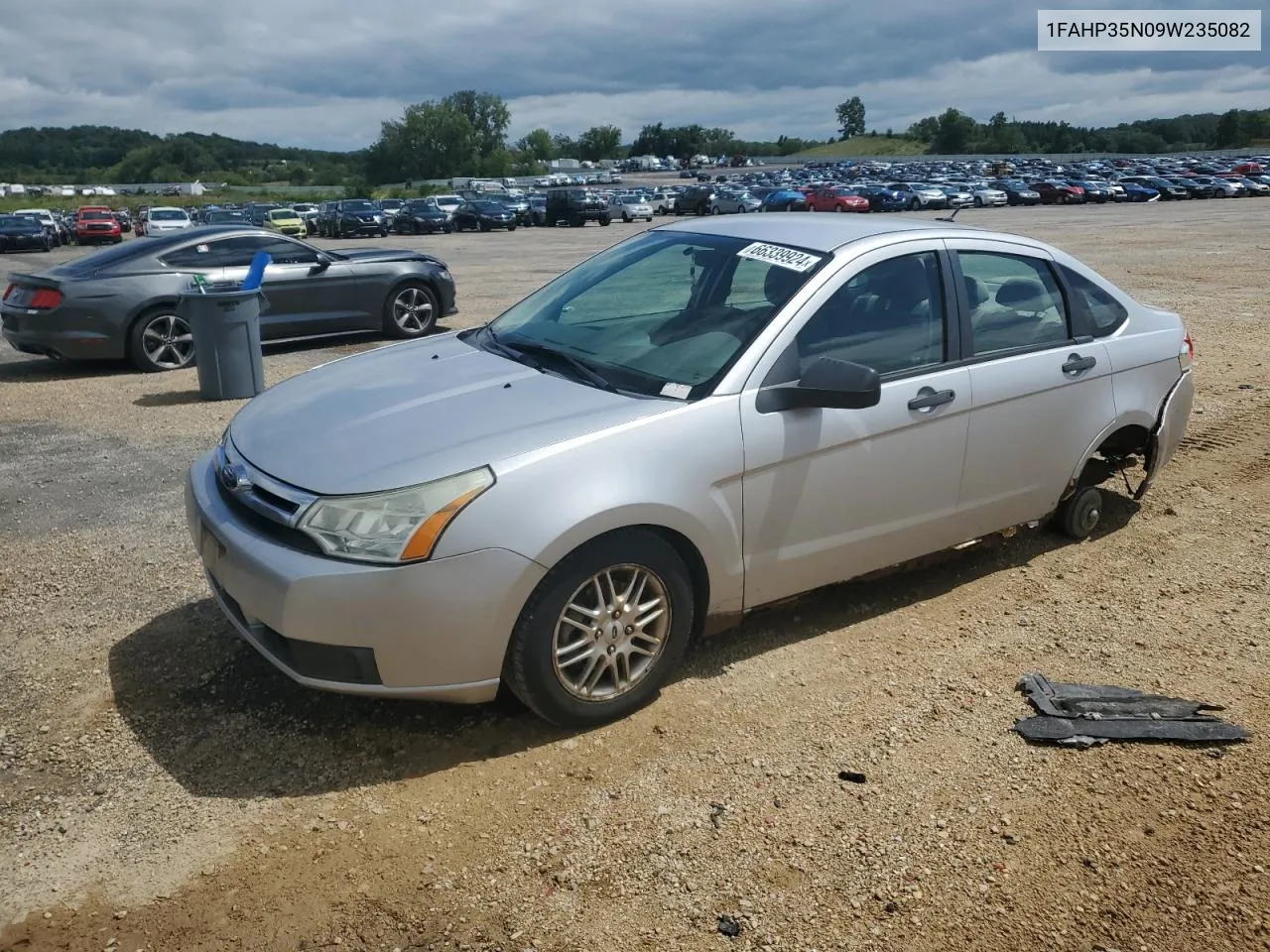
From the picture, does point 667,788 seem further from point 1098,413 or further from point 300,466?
point 1098,413

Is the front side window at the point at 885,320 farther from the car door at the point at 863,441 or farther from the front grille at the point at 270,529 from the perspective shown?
the front grille at the point at 270,529

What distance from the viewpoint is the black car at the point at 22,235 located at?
34125 millimetres

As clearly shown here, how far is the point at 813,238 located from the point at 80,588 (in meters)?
3.68

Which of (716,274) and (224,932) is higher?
(716,274)

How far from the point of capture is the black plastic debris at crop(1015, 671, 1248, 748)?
3518mm

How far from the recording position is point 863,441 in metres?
3.92

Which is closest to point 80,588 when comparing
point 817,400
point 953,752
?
point 817,400

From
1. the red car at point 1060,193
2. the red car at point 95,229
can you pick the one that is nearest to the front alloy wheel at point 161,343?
the red car at point 95,229

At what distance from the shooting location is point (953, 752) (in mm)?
3432

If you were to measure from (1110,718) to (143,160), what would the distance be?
156m

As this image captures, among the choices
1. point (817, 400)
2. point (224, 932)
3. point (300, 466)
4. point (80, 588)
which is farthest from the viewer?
point (80, 588)

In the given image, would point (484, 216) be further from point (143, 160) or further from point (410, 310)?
point (143, 160)

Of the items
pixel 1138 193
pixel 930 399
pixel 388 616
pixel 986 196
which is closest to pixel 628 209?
pixel 986 196

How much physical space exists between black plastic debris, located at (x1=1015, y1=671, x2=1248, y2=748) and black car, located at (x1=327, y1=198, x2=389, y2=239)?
42.2 meters
